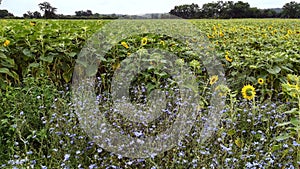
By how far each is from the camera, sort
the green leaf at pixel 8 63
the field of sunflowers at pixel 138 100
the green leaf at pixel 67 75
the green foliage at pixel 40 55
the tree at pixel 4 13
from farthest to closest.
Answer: the tree at pixel 4 13
the green leaf at pixel 67 75
the green foliage at pixel 40 55
the green leaf at pixel 8 63
the field of sunflowers at pixel 138 100

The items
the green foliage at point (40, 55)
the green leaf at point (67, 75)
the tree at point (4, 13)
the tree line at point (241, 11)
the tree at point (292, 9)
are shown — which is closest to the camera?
the green foliage at point (40, 55)

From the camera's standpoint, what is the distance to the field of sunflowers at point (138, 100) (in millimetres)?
2268

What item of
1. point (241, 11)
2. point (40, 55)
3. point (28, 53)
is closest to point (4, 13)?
point (241, 11)

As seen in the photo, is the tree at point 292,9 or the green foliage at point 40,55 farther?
the tree at point 292,9

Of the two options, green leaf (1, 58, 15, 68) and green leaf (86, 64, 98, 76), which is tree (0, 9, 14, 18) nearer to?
green leaf (1, 58, 15, 68)

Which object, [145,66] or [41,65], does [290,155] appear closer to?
[145,66]

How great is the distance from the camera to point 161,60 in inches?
138

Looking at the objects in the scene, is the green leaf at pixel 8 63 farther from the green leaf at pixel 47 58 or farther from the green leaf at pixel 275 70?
the green leaf at pixel 275 70

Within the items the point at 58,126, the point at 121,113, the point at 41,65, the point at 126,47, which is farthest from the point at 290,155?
the point at 41,65

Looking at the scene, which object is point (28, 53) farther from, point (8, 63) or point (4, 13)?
point (4, 13)

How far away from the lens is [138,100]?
3.19 metres

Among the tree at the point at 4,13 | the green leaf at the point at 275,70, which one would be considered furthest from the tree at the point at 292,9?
the green leaf at the point at 275,70

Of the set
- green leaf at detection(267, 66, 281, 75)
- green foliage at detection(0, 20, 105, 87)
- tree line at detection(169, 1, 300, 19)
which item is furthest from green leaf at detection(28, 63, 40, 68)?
tree line at detection(169, 1, 300, 19)

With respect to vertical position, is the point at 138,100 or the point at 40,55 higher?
the point at 40,55
